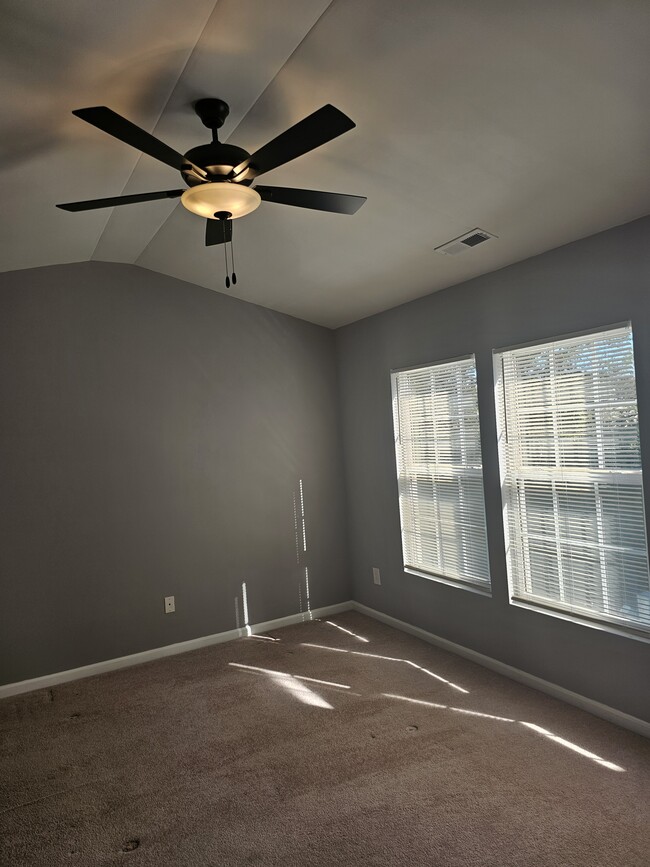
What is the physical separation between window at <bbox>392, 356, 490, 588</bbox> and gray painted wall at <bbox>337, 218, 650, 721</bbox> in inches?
3.8

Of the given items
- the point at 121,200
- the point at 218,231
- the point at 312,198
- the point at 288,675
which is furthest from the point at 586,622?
the point at 121,200

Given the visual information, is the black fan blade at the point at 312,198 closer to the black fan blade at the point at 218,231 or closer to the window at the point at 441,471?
the black fan blade at the point at 218,231

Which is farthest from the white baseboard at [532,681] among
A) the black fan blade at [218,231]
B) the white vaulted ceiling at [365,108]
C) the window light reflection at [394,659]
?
the black fan blade at [218,231]

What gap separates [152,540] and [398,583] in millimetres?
1883

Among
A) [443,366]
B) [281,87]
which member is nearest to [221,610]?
[443,366]

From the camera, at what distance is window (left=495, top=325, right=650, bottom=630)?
286 cm

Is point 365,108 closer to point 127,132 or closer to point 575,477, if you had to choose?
point 127,132

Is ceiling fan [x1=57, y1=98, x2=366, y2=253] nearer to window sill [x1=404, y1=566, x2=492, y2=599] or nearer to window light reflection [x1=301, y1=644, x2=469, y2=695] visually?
window sill [x1=404, y1=566, x2=492, y2=599]

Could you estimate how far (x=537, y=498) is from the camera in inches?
131

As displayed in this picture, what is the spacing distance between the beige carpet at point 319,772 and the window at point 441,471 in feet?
2.27

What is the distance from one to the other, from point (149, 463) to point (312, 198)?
8.72 ft

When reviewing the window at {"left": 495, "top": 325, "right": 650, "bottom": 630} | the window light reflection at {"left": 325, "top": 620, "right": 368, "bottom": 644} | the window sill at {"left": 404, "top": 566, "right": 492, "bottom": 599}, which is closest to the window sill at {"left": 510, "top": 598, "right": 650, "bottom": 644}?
the window at {"left": 495, "top": 325, "right": 650, "bottom": 630}

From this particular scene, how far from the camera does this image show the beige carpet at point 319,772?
2.17 meters

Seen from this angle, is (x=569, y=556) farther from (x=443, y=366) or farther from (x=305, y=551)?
(x=305, y=551)
